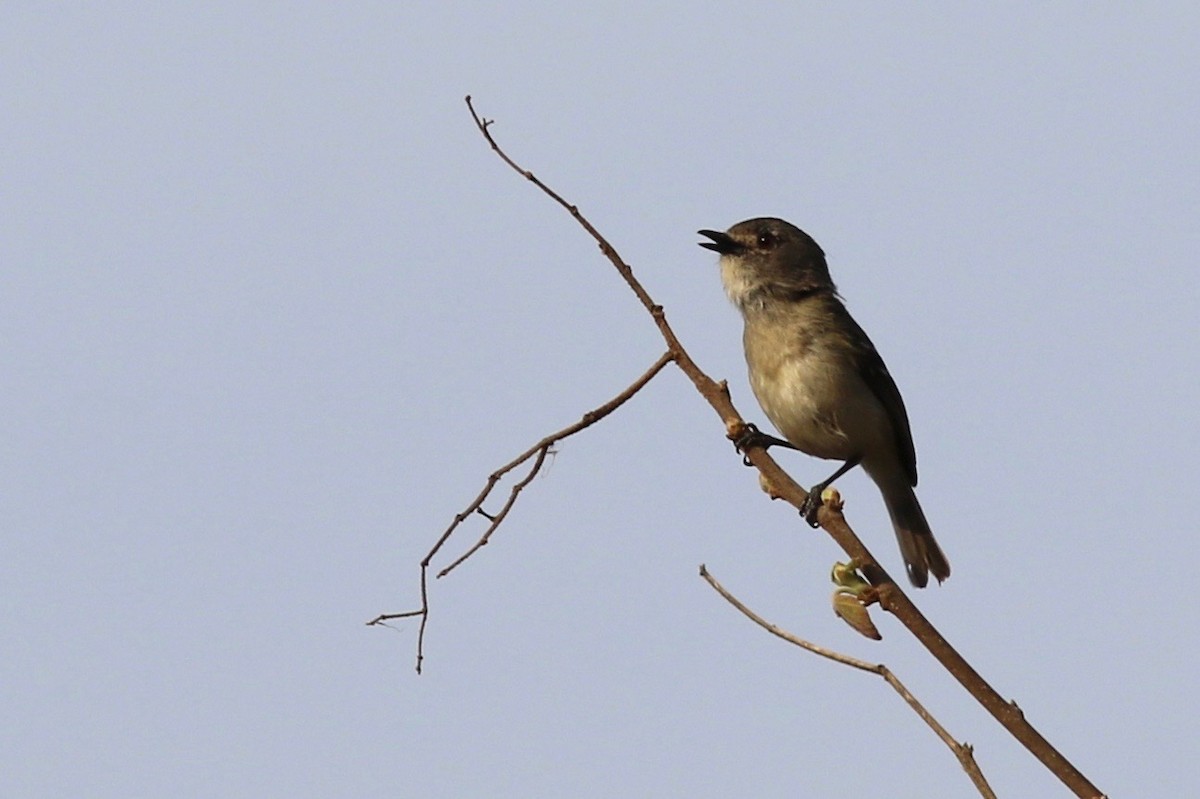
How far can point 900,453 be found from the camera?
819cm

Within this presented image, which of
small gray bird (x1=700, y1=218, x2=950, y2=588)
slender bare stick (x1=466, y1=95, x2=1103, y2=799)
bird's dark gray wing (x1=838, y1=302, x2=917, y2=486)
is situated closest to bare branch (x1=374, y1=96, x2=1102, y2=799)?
slender bare stick (x1=466, y1=95, x2=1103, y2=799)

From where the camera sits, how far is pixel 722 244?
7844 mm

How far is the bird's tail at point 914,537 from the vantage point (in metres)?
8.36

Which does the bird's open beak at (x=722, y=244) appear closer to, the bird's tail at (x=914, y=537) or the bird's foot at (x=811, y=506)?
the bird's tail at (x=914, y=537)

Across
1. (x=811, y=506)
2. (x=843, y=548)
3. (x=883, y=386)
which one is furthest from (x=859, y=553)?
(x=883, y=386)

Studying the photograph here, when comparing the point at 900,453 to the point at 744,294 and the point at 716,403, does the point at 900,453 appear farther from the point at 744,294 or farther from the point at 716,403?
the point at 716,403

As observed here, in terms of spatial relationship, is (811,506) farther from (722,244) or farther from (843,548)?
(722,244)

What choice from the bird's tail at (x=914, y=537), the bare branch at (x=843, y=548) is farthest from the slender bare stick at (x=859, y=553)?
the bird's tail at (x=914, y=537)

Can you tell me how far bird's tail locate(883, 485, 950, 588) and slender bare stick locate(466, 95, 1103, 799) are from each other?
487 cm

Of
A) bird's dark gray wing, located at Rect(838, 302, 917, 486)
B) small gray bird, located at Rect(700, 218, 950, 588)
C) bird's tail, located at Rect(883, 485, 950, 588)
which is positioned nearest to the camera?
small gray bird, located at Rect(700, 218, 950, 588)

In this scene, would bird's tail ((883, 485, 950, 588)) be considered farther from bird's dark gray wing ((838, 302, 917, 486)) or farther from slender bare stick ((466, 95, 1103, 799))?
slender bare stick ((466, 95, 1103, 799))

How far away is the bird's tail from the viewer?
8.36 metres

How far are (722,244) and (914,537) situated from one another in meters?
1.98

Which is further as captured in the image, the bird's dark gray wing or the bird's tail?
the bird's tail
